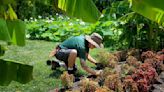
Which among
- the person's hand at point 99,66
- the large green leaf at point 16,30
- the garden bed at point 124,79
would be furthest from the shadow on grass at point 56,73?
the large green leaf at point 16,30

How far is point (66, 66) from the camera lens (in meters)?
8.30

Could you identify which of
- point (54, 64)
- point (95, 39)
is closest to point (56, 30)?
point (54, 64)

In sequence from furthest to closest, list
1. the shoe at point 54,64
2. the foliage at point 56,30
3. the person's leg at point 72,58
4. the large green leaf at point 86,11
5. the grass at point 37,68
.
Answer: the foliage at point 56,30, the shoe at point 54,64, the person's leg at point 72,58, the grass at point 37,68, the large green leaf at point 86,11

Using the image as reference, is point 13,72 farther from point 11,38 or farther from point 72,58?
point 72,58

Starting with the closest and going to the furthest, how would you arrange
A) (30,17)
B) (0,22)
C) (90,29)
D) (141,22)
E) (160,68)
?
(0,22) < (160,68) < (141,22) < (90,29) < (30,17)

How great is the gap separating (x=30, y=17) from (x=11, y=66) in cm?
1336

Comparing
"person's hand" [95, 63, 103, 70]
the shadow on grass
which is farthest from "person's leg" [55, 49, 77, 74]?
"person's hand" [95, 63, 103, 70]

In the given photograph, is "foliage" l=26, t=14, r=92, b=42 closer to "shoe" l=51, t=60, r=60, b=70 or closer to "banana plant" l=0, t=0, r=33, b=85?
"shoe" l=51, t=60, r=60, b=70

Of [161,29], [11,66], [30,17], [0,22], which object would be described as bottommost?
[30,17]

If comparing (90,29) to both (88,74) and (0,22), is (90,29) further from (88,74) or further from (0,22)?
(0,22)

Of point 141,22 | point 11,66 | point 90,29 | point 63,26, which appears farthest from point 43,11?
point 11,66

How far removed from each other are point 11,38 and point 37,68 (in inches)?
254

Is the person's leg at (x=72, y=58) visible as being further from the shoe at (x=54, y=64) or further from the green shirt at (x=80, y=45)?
the shoe at (x=54, y=64)

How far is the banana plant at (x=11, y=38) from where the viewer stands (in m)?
2.18
